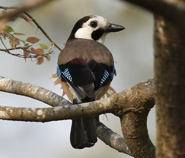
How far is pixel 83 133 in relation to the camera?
4.06 m

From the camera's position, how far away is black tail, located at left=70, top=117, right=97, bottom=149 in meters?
4.04

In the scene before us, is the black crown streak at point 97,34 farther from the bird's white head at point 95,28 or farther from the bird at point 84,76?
the bird at point 84,76

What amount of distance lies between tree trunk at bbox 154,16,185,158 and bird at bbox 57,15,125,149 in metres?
2.13

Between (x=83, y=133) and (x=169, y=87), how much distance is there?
2.36 meters

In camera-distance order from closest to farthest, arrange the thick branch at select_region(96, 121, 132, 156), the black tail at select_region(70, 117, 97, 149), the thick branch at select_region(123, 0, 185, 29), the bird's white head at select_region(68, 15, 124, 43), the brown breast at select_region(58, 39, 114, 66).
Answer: the thick branch at select_region(123, 0, 185, 29)
the thick branch at select_region(96, 121, 132, 156)
the black tail at select_region(70, 117, 97, 149)
the brown breast at select_region(58, 39, 114, 66)
the bird's white head at select_region(68, 15, 124, 43)

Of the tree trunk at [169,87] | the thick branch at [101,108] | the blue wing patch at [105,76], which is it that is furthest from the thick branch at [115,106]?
the blue wing patch at [105,76]

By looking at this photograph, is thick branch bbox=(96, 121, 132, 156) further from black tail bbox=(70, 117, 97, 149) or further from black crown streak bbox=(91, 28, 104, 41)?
black crown streak bbox=(91, 28, 104, 41)

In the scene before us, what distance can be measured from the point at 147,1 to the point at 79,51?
3.91 metres

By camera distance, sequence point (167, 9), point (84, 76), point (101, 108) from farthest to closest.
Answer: point (84, 76)
point (101, 108)
point (167, 9)

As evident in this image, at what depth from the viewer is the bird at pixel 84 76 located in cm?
409

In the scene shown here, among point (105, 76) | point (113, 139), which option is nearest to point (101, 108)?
point (113, 139)

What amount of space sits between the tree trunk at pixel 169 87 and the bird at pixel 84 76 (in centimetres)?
213

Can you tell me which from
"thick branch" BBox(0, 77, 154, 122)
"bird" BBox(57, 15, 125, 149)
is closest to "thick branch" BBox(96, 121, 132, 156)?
"bird" BBox(57, 15, 125, 149)

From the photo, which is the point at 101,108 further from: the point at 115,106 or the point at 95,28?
the point at 95,28
